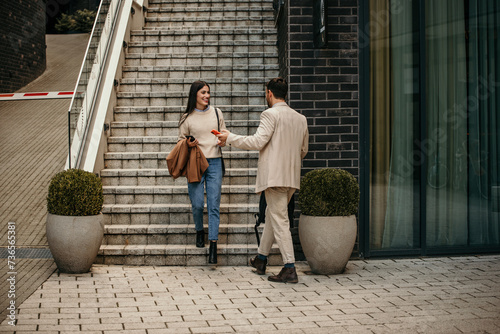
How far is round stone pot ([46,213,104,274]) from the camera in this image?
585cm

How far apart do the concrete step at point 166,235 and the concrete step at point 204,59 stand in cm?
364

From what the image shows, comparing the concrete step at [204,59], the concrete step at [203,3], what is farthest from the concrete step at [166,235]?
the concrete step at [203,3]

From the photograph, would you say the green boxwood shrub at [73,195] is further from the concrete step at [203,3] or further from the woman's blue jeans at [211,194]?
the concrete step at [203,3]

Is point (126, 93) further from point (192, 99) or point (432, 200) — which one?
point (432, 200)

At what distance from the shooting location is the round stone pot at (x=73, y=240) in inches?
230

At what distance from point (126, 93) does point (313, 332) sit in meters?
5.59

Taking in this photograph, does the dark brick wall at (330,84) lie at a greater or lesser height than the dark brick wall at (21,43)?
lesser

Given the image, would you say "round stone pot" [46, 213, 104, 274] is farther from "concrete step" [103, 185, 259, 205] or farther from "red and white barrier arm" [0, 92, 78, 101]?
"red and white barrier arm" [0, 92, 78, 101]

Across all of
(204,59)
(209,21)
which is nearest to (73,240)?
(204,59)

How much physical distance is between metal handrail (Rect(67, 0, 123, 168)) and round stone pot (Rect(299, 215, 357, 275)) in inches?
123

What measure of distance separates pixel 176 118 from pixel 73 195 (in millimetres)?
2848

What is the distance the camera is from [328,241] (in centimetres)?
596

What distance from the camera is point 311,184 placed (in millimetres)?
6098

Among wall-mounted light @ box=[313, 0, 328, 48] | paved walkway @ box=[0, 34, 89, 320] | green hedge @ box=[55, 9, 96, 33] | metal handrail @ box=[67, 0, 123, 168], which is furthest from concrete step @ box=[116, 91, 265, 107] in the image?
green hedge @ box=[55, 9, 96, 33]
